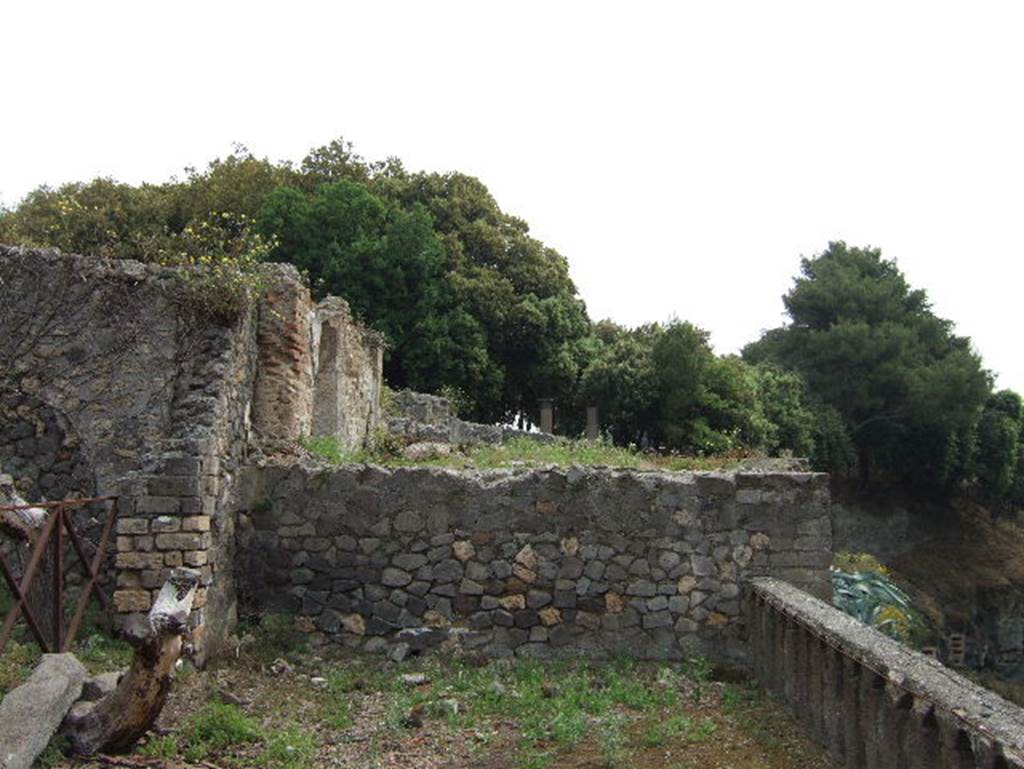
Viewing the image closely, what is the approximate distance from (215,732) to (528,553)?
3293 mm

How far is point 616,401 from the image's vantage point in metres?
28.2

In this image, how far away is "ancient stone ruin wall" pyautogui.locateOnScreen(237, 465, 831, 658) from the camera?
331 inches

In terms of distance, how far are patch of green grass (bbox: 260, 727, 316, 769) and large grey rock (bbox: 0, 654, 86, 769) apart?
3.56 feet

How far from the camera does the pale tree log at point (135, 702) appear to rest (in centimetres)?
527

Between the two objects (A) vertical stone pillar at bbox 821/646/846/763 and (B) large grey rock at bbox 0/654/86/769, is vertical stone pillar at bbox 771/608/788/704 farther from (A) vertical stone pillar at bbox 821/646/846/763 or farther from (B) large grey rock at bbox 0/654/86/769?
(B) large grey rock at bbox 0/654/86/769

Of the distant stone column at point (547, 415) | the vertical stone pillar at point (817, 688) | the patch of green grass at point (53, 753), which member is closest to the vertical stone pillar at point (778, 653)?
the vertical stone pillar at point (817, 688)

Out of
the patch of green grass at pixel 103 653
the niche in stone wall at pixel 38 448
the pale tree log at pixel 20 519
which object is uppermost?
the niche in stone wall at pixel 38 448

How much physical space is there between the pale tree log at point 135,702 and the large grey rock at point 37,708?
0.41 feet

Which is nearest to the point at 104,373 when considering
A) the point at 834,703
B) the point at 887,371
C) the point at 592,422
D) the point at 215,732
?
the point at 215,732

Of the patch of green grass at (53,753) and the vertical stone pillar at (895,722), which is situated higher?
the vertical stone pillar at (895,722)

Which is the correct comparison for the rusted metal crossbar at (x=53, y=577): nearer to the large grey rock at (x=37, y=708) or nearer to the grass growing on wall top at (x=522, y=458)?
the large grey rock at (x=37, y=708)

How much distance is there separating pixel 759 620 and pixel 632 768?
2.68 m

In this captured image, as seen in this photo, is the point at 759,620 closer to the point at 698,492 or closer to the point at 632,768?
the point at 698,492

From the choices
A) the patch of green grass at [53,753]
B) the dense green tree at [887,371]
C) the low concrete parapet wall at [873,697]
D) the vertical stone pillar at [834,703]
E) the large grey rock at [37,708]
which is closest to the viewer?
the low concrete parapet wall at [873,697]
